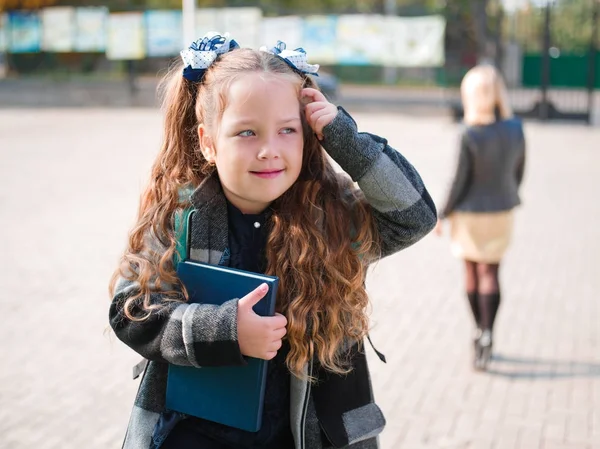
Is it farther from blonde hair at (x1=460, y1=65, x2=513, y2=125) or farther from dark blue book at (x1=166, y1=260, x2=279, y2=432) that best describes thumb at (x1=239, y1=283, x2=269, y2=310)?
blonde hair at (x1=460, y1=65, x2=513, y2=125)

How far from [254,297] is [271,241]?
0.22 metres

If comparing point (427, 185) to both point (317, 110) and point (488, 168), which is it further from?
point (317, 110)

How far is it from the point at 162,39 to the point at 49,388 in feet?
65.5

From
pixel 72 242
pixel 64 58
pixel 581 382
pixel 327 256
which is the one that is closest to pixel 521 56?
pixel 64 58

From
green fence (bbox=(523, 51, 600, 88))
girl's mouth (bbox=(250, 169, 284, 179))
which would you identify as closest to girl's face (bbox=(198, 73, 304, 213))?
girl's mouth (bbox=(250, 169, 284, 179))

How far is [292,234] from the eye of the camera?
6.60 ft

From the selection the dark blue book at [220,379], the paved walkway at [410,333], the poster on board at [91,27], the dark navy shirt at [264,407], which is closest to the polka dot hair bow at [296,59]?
the dark navy shirt at [264,407]

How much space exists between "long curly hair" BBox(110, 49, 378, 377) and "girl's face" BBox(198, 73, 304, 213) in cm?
4

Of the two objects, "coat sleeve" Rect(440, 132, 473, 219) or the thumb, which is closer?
the thumb

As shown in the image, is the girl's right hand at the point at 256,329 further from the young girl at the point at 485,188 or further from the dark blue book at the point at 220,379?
the young girl at the point at 485,188

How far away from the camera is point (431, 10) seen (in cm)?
2061

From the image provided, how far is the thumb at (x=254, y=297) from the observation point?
1834mm

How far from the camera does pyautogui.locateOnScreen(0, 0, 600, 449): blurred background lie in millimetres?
4426

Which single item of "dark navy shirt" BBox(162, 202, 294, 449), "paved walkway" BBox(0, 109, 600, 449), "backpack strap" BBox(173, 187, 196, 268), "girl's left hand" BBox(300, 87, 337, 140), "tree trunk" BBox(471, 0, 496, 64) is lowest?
"paved walkway" BBox(0, 109, 600, 449)
